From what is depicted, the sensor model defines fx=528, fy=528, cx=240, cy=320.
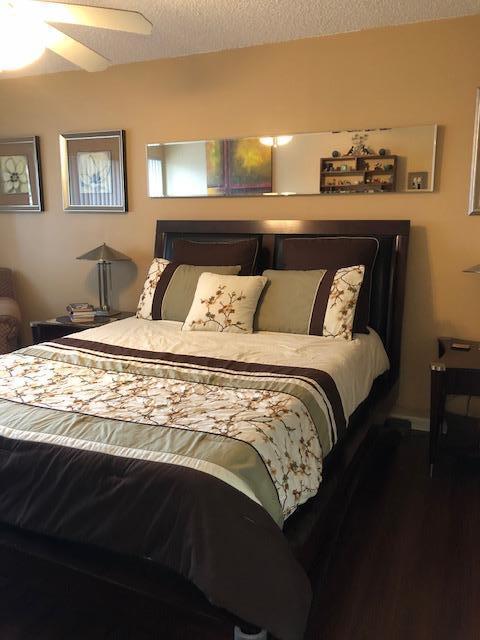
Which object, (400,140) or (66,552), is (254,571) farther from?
(400,140)

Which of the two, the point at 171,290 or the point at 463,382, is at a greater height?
the point at 171,290

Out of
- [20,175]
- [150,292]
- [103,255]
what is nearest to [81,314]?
[103,255]

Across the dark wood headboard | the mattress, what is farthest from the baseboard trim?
the mattress

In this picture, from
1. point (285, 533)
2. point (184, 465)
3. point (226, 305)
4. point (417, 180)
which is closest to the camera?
point (184, 465)

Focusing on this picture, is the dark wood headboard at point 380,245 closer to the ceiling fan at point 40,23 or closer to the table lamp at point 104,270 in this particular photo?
the table lamp at point 104,270

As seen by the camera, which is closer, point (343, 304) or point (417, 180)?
point (343, 304)

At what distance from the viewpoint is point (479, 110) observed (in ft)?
9.17

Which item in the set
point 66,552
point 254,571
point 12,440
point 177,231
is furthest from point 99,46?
point 254,571

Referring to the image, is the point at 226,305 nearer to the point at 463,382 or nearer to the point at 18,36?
the point at 463,382

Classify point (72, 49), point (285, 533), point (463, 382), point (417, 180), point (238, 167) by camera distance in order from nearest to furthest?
point (285, 533) → point (72, 49) → point (463, 382) → point (417, 180) → point (238, 167)

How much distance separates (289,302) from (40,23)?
1.64m

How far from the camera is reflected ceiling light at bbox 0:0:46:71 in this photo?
183 cm

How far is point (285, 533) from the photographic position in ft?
5.16

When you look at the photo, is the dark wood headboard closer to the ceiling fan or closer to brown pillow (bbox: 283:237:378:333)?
brown pillow (bbox: 283:237:378:333)
